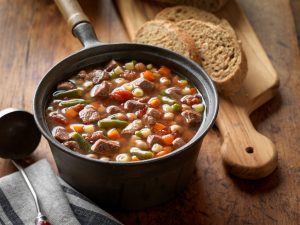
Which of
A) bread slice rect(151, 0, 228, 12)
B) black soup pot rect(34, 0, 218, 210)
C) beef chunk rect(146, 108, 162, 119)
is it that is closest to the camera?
black soup pot rect(34, 0, 218, 210)

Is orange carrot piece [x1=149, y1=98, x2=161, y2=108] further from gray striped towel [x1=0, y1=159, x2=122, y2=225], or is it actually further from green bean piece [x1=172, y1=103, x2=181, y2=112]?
gray striped towel [x1=0, y1=159, x2=122, y2=225]

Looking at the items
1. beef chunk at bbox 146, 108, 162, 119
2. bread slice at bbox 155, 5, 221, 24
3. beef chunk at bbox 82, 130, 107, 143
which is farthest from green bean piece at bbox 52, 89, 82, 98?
bread slice at bbox 155, 5, 221, 24

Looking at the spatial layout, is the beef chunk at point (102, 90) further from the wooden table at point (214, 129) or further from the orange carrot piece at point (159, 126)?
the wooden table at point (214, 129)

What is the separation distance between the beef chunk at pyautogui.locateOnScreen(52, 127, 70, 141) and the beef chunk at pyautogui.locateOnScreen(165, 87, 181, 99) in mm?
659

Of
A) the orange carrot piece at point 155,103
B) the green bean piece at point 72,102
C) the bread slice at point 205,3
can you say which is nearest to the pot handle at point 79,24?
the green bean piece at point 72,102

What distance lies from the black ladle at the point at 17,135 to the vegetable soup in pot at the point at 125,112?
0.65 ft

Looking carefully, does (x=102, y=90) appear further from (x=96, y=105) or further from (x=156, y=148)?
(x=156, y=148)

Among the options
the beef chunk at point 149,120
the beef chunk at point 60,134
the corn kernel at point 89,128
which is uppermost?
the beef chunk at point 60,134

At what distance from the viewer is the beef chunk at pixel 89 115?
10.1ft

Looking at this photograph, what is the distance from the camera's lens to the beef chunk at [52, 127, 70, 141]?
2.96 meters

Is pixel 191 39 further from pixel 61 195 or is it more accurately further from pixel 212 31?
pixel 61 195

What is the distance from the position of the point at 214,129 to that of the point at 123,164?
42.5 inches

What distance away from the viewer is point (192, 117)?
309 cm

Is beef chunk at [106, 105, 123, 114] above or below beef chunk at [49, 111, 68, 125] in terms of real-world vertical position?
below
